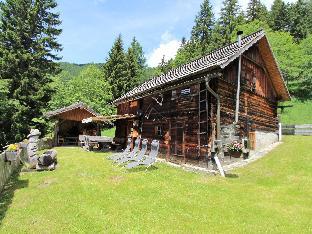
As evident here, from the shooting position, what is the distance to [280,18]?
63812 mm

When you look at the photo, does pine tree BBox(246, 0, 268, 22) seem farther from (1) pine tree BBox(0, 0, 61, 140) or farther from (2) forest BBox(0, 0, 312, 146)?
(1) pine tree BBox(0, 0, 61, 140)

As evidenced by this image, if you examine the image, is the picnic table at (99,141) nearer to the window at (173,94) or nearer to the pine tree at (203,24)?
the window at (173,94)

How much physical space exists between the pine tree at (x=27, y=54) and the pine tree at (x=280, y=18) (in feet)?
148

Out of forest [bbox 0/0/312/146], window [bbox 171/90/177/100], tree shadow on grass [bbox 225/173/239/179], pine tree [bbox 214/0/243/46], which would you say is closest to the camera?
tree shadow on grass [bbox 225/173/239/179]

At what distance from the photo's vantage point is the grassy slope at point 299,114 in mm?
36875

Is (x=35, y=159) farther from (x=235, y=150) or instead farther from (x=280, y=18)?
(x=280, y=18)

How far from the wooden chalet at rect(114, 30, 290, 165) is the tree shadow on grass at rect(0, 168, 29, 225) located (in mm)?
9110

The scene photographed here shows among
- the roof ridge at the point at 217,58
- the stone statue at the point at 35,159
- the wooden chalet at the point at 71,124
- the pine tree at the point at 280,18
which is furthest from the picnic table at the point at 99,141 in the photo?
the pine tree at the point at 280,18

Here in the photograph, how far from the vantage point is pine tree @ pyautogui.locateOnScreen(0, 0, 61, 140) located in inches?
1331

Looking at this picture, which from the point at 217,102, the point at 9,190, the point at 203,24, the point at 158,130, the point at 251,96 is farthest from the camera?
the point at 203,24

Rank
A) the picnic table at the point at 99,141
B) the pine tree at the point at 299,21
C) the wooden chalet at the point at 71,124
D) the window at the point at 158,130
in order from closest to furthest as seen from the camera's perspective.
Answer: the window at the point at 158,130, the picnic table at the point at 99,141, the wooden chalet at the point at 71,124, the pine tree at the point at 299,21

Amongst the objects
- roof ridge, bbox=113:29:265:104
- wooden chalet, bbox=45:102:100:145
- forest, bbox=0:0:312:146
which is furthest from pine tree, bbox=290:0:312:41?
wooden chalet, bbox=45:102:100:145

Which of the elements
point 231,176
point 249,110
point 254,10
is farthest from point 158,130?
point 254,10

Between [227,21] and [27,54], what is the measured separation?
111 feet
